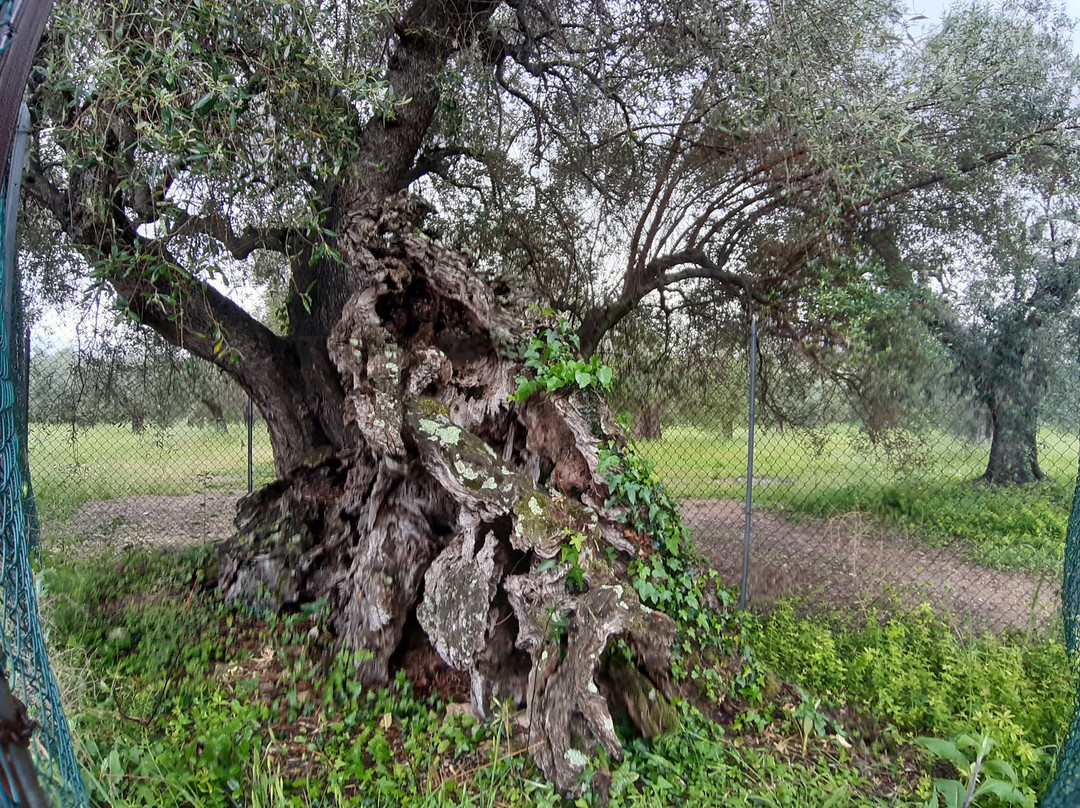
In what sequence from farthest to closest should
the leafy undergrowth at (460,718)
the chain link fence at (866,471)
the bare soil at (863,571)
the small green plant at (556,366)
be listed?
1. the chain link fence at (866,471)
2. the bare soil at (863,571)
3. the small green plant at (556,366)
4. the leafy undergrowth at (460,718)

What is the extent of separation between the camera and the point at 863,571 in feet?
17.8

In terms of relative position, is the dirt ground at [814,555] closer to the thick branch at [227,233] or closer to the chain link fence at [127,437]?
the chain link fence at [127,437]

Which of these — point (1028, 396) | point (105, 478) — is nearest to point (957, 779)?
point (1028, 396)

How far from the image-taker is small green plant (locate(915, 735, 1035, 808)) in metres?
2.44

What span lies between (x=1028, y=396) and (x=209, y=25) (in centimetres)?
677

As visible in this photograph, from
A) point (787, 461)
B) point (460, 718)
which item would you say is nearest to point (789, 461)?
point (787, 461)

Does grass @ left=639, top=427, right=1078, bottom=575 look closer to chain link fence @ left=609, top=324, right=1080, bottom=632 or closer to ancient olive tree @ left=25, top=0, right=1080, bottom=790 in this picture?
chain link fence @ left=609, top=324, right=1080, bottom=632

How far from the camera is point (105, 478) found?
725 cm

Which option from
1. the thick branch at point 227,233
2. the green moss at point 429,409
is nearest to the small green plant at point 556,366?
the green moss at point 429,409

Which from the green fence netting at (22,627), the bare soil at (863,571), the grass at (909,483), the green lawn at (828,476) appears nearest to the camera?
the green fence netting at (22,627)

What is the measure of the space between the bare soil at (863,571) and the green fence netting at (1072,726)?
0.59 metres

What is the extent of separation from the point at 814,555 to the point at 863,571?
883mm

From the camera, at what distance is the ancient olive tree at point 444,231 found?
302cm

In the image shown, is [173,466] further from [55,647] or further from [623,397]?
[623,397]
